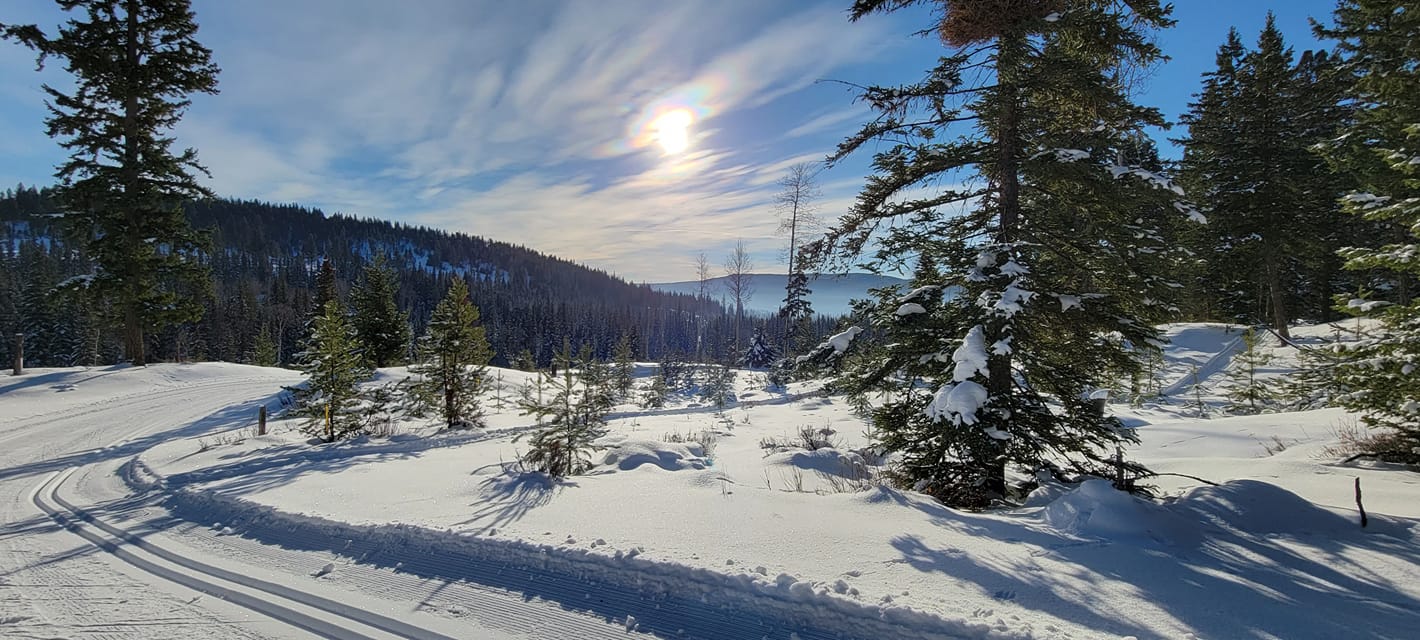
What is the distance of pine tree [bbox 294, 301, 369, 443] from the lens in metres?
12.0

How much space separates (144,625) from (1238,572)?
7.46 meters

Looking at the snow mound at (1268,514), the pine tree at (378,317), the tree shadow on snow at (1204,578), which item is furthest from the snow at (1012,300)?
the pine tree at (378,317)

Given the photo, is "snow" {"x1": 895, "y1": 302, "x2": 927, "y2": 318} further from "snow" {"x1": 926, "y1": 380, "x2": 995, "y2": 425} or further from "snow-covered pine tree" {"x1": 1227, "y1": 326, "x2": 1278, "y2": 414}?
"snow-covered pine tree" {"x1": 1227, "y1": 326, "x2": 1278, "y2": 414}

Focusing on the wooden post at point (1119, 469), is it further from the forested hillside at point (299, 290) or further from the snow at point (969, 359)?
the forested hillside at point (299, 290)

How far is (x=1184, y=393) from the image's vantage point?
60.0ft

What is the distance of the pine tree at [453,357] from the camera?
51.1 feet

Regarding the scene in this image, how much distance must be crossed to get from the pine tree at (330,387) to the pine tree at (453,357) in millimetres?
2869

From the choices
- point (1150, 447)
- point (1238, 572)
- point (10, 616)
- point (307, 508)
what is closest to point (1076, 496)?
point (1238, 572)

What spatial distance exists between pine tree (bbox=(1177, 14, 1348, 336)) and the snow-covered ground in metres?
18.0

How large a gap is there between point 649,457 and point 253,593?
5018 mm

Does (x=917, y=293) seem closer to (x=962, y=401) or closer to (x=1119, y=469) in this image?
(x=962, y=401)

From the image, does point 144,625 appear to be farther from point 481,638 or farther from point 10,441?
point 10,441

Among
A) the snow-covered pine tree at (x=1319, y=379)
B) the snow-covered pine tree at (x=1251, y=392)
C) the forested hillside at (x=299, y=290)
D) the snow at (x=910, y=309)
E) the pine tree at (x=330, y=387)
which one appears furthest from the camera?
the forested hillside at (x=299, y=290)

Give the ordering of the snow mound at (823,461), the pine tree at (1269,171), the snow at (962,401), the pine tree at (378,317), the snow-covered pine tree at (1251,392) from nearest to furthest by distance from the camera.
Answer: the snow at (962,401), the snow mound at (823,461), the snow-covered pine tree at (1251,392), the pine tree at (1269,171), the pine tree at (378,317)
